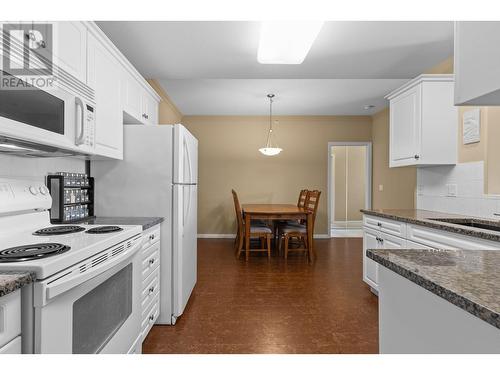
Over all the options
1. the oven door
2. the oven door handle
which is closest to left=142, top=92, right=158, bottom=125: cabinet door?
the oven door

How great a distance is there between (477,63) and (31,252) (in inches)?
65.1

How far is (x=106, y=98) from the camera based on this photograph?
2.04m

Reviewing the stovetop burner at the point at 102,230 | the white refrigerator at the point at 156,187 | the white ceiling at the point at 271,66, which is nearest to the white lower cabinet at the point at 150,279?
the white refrigerator at the point at 156,187

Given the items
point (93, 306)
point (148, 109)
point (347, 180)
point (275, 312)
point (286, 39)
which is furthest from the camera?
point (347, 180)

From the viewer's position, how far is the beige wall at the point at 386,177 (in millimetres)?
4711

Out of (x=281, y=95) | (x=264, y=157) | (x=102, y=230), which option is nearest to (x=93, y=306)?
(x=102, y=230)

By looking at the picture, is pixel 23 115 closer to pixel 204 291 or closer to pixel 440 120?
pixel 204 291

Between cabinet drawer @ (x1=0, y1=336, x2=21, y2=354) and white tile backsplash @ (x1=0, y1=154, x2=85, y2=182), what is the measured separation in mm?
1098

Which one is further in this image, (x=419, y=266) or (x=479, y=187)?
(x=479, y=187)

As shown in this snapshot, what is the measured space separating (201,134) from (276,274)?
3666 millimetres

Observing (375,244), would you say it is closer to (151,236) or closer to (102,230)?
(151,236)

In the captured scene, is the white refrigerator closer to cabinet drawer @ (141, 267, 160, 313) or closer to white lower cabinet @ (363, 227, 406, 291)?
cabinet drawer @ (141, 267, 160, 313)

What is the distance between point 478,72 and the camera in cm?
85
